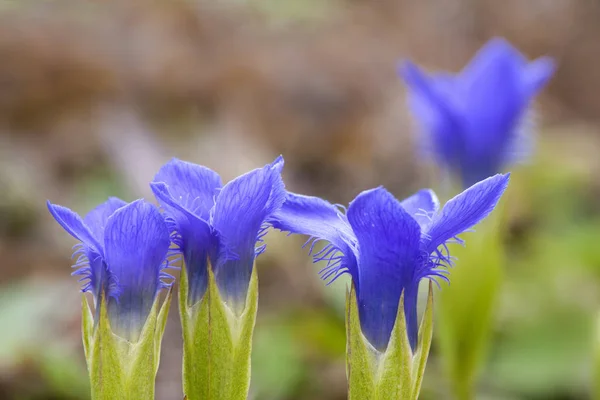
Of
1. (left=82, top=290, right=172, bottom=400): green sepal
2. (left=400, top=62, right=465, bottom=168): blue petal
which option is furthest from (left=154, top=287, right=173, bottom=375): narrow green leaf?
(left=400, top=62, right=465, bottom=168): blue petal

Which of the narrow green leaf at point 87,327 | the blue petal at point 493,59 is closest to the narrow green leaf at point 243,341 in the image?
the narrow green leaf at point 87,327

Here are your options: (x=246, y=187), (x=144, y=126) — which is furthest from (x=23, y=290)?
(x=144, y=126)

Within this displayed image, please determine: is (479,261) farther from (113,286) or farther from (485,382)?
(113,286)

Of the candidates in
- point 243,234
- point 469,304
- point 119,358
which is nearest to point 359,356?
point 243,234

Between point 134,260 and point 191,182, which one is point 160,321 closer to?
point 134,260

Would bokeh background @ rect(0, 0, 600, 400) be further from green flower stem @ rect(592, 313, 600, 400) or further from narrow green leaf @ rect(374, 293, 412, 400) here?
narrow green leaf @ rect(374, 293, 412, 400)

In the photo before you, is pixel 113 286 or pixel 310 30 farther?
pixel 310 30
